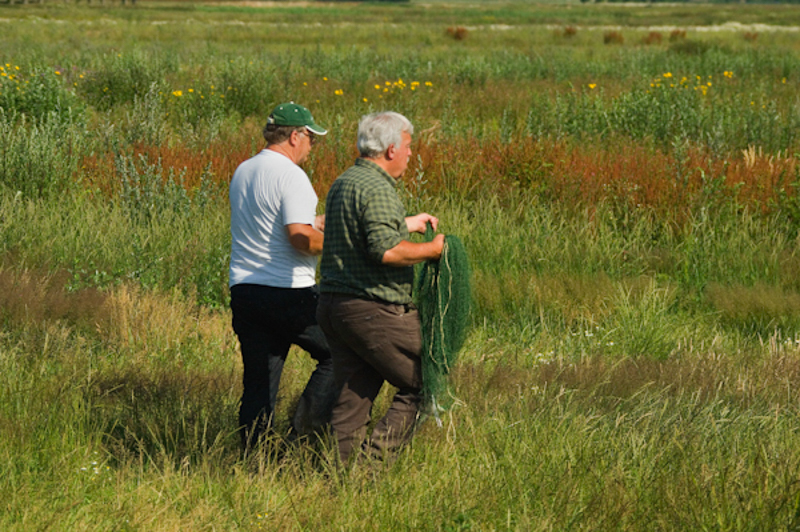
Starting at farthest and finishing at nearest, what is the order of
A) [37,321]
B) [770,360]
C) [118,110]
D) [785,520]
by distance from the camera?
[118,110]
[37,321]
[770,360]
[785,520]

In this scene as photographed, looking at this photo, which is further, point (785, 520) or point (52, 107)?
point (52, 107)

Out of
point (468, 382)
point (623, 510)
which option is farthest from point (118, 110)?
point (623, 510)

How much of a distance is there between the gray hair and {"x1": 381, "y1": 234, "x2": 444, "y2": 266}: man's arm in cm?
41

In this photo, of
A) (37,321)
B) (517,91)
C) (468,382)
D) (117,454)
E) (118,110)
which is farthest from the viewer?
(517,91)

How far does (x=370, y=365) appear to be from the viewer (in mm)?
3633

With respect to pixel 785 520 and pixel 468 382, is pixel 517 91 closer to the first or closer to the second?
pixel 468 382

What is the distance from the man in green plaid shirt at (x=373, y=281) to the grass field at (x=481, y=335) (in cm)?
23

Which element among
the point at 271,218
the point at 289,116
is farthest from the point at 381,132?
the point at 271,218

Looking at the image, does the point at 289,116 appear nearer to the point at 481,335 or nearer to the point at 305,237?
the point at 305,237

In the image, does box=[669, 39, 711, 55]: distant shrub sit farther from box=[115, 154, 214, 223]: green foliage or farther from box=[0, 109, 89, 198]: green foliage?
box=[0, 109, 89, 198]: green foliage

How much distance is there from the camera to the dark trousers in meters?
3.79

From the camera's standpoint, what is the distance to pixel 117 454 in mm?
3762

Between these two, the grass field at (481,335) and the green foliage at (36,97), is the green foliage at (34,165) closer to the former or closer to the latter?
the grass field at (481,335)

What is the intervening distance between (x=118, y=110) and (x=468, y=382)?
10.6 metres
